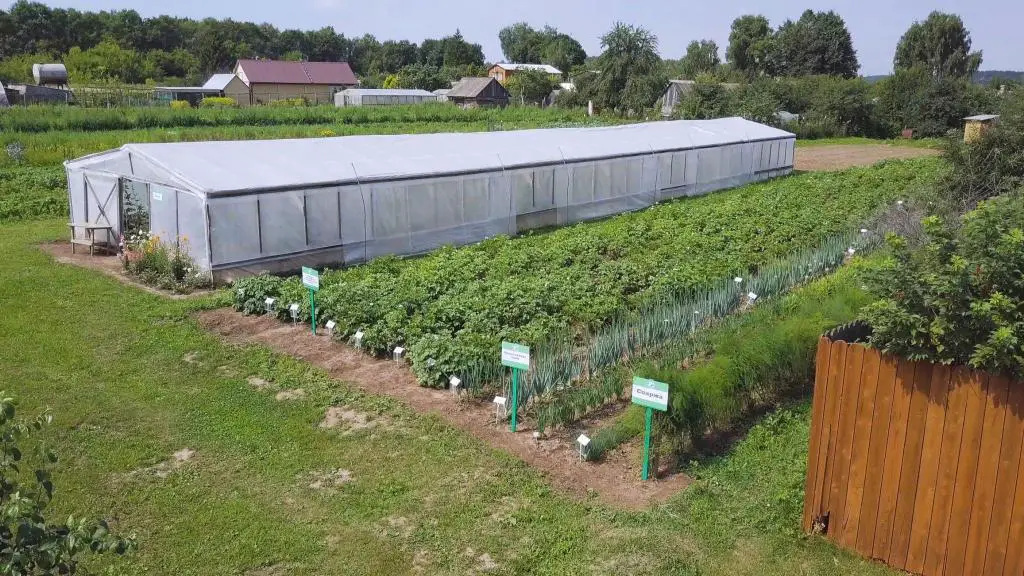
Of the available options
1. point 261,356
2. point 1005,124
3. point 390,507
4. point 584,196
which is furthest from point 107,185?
point 1005,124

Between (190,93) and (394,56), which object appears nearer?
(190,93)

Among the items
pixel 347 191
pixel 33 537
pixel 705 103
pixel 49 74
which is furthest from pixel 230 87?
pixel 33 537

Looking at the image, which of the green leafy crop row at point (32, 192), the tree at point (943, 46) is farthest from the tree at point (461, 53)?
the green leafy crop row at point (32, 192)

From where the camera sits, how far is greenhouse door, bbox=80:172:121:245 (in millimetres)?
17875

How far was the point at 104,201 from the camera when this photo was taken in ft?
59.9

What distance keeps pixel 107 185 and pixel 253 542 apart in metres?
13.8

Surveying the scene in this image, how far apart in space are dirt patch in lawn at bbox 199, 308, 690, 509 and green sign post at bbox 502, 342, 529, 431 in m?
0.38

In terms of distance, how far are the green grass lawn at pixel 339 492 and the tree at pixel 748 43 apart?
10766 cm

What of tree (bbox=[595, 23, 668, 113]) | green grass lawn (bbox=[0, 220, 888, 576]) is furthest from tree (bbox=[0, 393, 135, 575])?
tree (bbox=[595, 23, 668, 113])

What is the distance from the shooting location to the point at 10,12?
3492 inches

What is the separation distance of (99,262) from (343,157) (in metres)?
5.77

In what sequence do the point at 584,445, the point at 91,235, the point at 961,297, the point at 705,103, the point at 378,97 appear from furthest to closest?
the point at 378,97
the point at 705,103
the point at 91,235
the point at 584,445
the point at 961,297

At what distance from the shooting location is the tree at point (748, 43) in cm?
10794

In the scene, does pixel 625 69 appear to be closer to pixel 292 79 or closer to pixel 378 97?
pixel 378 97
